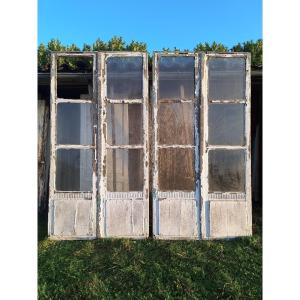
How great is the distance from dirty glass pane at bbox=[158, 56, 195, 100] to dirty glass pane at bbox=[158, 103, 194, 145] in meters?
0.13

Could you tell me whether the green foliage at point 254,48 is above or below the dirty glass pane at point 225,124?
above

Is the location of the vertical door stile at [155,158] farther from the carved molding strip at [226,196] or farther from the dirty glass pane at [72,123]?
Result: the dirty glass pane at [72,123]

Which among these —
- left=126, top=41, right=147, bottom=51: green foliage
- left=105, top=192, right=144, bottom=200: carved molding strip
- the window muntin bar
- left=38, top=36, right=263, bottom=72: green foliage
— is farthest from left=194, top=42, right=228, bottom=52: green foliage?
left=105, top=192, right=144, bottom=200: carved molding strip

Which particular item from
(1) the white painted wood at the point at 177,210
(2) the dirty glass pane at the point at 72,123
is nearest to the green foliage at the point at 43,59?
(2) the dirty glass pane at the point at 72,123

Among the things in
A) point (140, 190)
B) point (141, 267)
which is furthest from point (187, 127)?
point (141, 267)

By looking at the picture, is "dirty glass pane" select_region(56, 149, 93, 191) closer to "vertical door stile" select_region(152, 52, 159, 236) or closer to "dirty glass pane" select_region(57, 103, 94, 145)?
"dirty glass pane" select_region(57, 103, 94, 145)

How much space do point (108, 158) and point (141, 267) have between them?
4.43 feet

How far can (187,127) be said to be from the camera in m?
4.23

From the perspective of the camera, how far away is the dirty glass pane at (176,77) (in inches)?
165

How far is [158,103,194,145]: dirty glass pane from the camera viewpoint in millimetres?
4215

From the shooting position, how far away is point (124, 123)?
13.9 feet

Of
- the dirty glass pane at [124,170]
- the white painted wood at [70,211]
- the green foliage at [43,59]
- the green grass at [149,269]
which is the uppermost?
the green foliage at [43,59]

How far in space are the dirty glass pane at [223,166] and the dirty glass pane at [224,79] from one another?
0.69 meters

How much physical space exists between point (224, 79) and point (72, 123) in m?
1.96
